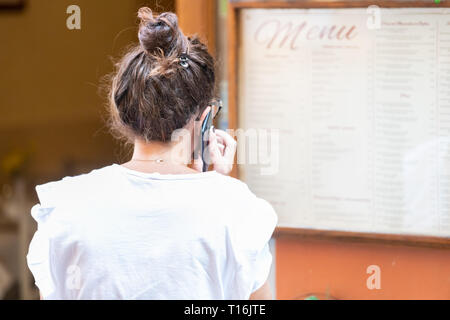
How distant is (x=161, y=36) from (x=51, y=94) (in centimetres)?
174

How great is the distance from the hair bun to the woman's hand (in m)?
0.22

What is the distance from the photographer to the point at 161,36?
146cm

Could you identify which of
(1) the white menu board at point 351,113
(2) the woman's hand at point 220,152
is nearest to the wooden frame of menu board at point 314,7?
(1) the white menu board at point 351,113

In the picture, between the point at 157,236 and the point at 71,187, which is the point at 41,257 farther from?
the point at 157,236

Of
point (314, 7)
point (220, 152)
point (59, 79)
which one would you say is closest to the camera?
point (220, 152)

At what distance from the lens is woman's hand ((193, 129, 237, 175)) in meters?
1.59

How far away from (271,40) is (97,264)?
1132mm

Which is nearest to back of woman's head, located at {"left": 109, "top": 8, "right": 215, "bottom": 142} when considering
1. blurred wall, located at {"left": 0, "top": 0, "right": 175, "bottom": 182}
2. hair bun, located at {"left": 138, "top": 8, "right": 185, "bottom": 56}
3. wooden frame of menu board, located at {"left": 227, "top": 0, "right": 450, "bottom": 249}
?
hair bun, located at {"left": 138, "top": 8, "right": 185, "bottom": 56}

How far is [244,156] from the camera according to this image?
7.57 feet

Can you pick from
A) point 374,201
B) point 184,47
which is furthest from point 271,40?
point 184,47

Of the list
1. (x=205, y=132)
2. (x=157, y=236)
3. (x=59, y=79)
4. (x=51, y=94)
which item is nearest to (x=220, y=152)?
(x=205, y=132)

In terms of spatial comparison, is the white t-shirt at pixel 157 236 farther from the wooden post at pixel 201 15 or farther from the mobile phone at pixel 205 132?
the wooden post at pixel 201 15

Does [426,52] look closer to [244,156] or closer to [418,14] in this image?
[418,14]

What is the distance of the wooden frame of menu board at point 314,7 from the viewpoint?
2061 mm
